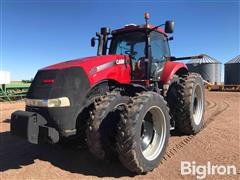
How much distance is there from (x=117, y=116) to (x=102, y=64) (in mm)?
979

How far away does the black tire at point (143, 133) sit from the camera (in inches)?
154

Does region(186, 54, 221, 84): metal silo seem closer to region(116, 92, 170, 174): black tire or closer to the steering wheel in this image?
the steering wheel

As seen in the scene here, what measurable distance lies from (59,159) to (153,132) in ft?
5.77

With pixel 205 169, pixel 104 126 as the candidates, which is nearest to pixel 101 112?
pixel 104 126

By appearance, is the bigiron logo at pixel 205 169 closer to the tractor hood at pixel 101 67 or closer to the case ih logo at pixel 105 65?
the tractor hood at pixel 101 67

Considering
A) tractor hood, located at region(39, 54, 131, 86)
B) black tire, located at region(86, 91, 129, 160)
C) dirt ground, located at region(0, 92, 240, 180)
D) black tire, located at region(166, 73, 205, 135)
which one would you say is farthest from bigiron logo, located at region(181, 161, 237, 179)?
tractor hood, located at region(39, 54, 131, 86)

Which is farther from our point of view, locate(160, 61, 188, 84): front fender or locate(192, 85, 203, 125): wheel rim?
locate(192, 85, 203, 125): wheel rim

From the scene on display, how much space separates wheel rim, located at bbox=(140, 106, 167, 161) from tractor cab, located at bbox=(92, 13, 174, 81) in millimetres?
1138

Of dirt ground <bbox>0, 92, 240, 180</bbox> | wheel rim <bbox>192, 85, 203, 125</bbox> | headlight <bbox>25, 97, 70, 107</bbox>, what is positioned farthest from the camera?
wheel rim <bbox>192, 85, 203, 125</bbox>

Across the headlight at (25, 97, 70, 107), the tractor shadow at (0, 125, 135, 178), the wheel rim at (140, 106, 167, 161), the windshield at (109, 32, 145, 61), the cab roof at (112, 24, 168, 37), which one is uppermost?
the cab roof at (112, 24, 168, 37)

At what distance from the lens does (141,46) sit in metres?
5.85

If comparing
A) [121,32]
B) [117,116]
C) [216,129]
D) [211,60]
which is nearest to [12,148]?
[117,116]

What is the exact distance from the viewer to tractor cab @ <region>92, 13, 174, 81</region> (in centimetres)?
564

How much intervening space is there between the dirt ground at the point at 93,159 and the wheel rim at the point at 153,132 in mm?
313
